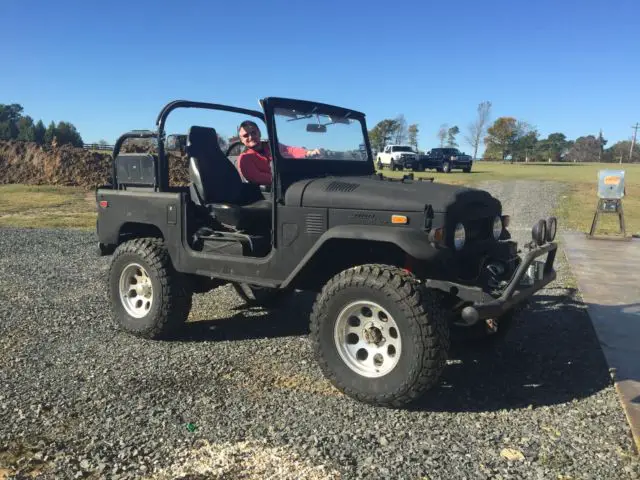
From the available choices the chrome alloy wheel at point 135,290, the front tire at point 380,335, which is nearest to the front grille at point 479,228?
the front tire at point 380,335

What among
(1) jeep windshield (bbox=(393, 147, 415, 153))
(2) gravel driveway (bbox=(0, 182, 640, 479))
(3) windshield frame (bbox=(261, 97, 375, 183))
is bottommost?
(2) gravel driveway (bbox=(0, 182, 640, 479))

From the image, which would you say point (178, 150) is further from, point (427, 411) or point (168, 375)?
point (427, 411)

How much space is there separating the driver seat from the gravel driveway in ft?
3.71

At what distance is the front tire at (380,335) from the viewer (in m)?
3.54

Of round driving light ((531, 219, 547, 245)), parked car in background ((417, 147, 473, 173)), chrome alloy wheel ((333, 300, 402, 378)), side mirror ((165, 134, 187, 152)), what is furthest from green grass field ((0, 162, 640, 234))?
parked car in background ((417, 147, 473, 173))

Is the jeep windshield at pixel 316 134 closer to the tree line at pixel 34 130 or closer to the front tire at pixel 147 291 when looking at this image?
the front tire at pixel 147 291

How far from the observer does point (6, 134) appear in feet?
222

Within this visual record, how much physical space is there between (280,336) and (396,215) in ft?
6.63

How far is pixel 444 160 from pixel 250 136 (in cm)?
3311

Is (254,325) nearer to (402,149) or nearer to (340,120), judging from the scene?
(340,120)

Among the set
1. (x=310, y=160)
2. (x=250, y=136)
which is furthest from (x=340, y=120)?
(x=250, y=136)

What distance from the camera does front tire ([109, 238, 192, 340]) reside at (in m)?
4.97

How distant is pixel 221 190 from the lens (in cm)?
512

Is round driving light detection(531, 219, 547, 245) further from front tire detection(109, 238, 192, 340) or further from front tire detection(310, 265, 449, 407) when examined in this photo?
front tire detection(109, 238, 192, 340)
